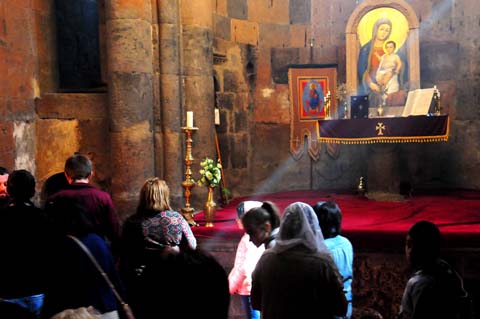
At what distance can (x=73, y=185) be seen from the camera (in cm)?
407

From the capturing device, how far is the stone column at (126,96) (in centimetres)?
720

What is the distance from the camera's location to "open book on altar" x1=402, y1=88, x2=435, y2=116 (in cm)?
806

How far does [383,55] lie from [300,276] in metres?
7.14

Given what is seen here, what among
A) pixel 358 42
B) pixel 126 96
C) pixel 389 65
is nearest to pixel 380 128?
pixel 389 65

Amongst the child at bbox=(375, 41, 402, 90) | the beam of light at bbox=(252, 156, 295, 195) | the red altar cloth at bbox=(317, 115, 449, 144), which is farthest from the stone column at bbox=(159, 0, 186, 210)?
the child at bbox=(375, 41, 402, 90)

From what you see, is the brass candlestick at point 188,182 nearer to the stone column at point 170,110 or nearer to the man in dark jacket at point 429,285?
the stone column at point 170,110

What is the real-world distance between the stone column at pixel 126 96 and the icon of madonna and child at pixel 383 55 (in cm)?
400

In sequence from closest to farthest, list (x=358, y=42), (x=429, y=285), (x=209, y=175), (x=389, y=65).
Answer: (x=429, y=285) < (x=209, y=175) < (x=389, y=65) < (x=358, y=42)

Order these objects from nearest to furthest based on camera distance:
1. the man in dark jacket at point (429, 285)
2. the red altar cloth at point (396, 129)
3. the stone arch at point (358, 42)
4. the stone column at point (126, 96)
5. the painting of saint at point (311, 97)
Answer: the man in dark jacket at point (429, 285)
the stone column at point (126, 96)
the red altar cloth at point (396, 129)
the stone arch at point (358, 42)
the painting of saint at point (311, 97)

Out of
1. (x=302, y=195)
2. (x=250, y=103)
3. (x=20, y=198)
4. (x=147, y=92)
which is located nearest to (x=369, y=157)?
(x=302, y=195)

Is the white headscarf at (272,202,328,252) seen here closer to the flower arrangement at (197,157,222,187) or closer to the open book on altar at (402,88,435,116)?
the flower arrangement at (197,157,222,187)

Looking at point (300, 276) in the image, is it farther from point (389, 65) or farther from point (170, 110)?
point (389, 65)

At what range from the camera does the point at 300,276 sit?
119 inches

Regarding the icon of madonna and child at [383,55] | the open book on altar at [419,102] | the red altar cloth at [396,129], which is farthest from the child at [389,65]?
the red altar cloth at [396,129]
